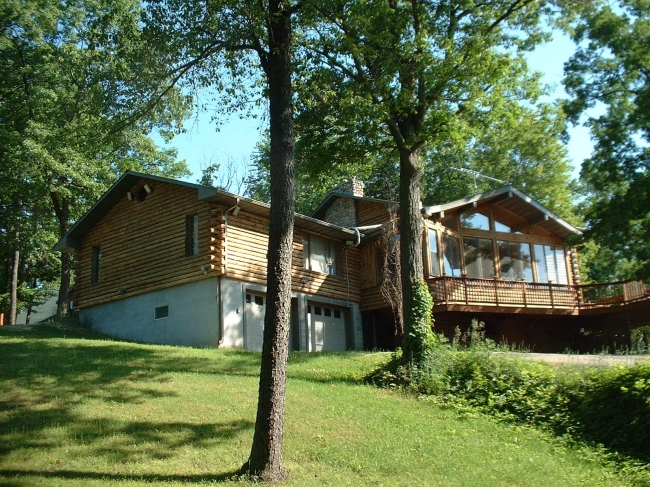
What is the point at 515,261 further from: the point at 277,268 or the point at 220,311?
the point at 277,268

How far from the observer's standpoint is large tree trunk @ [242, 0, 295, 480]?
9852 millimetres

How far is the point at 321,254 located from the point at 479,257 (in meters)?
6.44

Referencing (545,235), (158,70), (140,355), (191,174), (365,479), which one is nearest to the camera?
(365,479)

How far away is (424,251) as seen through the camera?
2502 centimetres

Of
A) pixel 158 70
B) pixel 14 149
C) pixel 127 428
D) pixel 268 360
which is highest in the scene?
pixel 14 149

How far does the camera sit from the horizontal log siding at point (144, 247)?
898 inches

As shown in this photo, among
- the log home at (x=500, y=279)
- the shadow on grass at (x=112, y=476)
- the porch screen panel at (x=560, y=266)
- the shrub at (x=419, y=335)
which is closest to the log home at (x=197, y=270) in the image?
the log home at (x=500, y=279)

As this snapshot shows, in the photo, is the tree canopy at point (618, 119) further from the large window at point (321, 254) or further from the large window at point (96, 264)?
the large window at point (96, 264)

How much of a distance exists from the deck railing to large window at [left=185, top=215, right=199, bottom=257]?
27.7 ft

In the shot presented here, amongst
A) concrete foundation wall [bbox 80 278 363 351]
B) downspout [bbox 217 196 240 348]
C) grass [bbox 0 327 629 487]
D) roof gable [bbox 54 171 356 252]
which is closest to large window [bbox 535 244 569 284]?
roof gable [bbox 54 171 356 252]

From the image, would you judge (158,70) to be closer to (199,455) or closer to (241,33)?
(241,33)

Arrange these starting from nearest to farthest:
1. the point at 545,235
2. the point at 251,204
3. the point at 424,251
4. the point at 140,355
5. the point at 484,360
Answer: the point at 484,360 < the point at 140,355 < the point at 251,204 < the point at 424,251 < the point at 545,235

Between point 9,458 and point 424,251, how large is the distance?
17345mm

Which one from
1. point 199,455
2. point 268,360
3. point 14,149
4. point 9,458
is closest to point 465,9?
point 268,360
